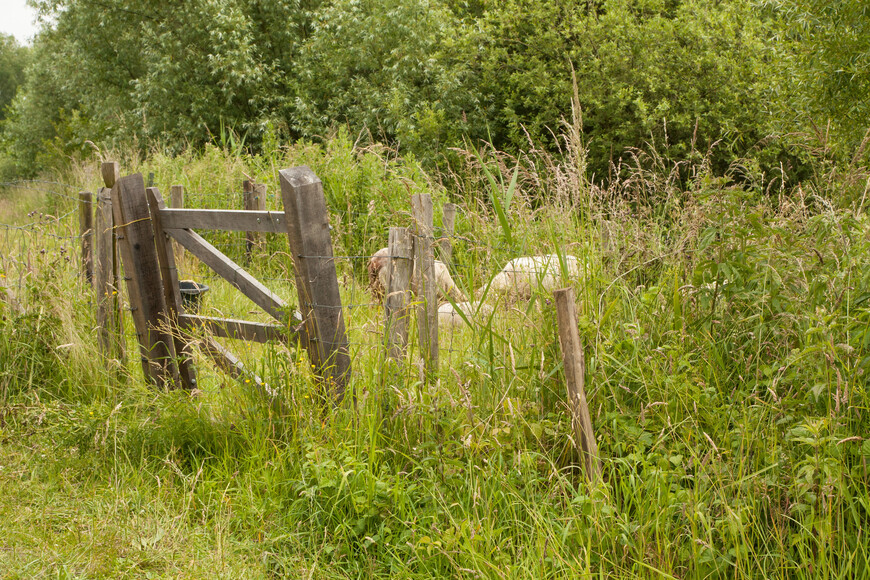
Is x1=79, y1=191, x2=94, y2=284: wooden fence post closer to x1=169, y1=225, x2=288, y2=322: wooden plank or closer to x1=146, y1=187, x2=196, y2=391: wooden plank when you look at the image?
x1=146, y1=187, x2=196, y2=391: wooden plank

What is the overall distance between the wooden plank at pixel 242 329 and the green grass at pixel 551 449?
0.18 m

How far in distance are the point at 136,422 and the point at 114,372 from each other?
957 mm

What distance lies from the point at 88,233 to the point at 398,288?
133 inches

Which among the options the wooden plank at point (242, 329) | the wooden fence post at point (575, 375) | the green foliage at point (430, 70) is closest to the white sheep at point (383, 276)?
the green foliage at point (430, 70)

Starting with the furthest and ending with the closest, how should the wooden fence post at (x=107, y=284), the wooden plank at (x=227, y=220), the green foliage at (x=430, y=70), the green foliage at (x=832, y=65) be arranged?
1. the green foliage at (x=430, y=70)
2. the green foliage at (x=832, y=65)
3. the wooden fence post at (x=107, y=284)
4. the wooden plank at (x=227, y=220)

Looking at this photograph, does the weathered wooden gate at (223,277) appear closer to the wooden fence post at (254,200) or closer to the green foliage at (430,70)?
the wooden fence post at (254,200)

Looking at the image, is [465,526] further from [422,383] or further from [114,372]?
[114,372]

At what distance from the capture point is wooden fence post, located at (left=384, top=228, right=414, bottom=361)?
12.9ft

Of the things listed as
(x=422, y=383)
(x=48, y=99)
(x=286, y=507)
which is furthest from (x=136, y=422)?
(x=48, y=99)

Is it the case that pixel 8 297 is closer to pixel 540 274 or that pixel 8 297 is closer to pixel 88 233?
pixel 88 233

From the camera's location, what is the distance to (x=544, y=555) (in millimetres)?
2904

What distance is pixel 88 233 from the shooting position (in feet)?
19.6

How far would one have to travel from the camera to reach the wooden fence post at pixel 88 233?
6.02 m

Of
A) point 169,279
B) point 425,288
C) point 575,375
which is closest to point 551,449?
point 575,375
